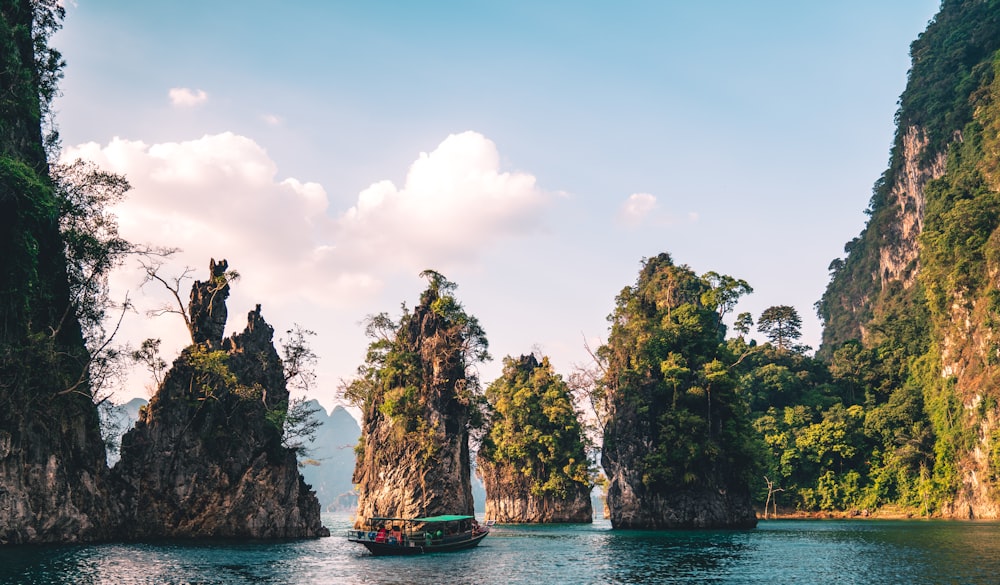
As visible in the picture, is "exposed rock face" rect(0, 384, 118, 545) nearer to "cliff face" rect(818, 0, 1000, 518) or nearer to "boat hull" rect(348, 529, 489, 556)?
"boat hull" rect(348, 529, 489, 556)

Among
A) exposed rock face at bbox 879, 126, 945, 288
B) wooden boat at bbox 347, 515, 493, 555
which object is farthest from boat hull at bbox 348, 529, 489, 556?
exposed rock face at bbox 879, 126, 945, 288

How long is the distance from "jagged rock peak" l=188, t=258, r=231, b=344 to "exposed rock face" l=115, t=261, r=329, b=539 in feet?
0.36

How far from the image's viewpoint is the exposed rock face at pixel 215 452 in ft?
189

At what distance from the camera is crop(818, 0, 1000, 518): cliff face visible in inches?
3046

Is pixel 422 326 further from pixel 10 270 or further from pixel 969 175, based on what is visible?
pixel 969 175

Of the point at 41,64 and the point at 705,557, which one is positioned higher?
the point at 41,64

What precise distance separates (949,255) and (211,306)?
264 feet

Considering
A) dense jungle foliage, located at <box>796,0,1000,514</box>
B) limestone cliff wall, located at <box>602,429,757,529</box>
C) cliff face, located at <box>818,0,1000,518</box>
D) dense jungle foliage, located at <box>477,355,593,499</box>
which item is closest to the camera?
cliff face, located at <box>818,0,1000,518</box>

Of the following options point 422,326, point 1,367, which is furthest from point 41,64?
point 422,326

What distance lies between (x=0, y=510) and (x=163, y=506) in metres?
16.7

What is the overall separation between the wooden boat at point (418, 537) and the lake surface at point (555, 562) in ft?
3.99

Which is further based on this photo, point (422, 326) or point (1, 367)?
point (422, 326)

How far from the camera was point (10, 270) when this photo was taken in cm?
4675

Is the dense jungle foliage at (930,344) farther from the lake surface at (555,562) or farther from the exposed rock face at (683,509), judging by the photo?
the lake surface at (555,562)
